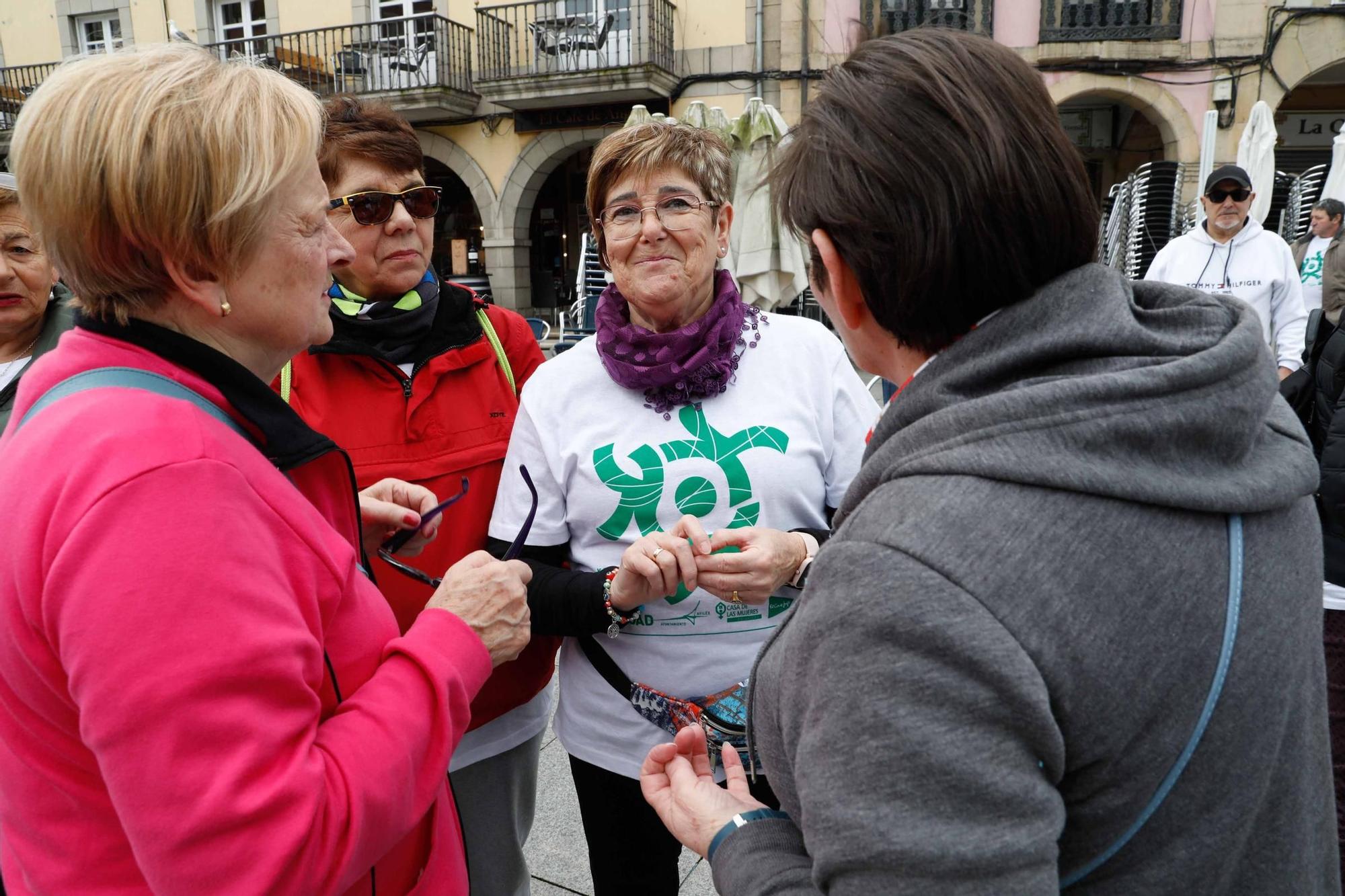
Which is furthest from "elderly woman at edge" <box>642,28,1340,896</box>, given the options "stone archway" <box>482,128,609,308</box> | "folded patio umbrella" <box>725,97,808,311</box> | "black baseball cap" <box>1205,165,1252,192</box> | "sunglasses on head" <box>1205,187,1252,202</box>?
"stone archway" <box>482,128,609,308</box>

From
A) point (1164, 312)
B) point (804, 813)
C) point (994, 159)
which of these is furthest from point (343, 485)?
point (1164, 312)

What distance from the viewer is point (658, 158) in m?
1.90

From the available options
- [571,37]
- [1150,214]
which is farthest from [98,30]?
[1150,214]

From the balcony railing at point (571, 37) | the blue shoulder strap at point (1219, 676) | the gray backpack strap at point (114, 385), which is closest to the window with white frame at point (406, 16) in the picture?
the balcony railing at point (571, 37)

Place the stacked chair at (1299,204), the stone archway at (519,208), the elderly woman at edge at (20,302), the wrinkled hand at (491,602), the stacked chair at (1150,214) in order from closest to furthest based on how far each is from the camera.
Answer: the wrinkled hand at (491,602) < the elderly woman at edge at (20,302) < the stacked chair at (1150,214) < the stacked chair at (1299,204) < the stone archway at (519,208)

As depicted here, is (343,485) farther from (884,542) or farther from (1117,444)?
(1117,444)

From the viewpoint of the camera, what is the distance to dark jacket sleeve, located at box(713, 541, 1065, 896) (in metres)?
0.71

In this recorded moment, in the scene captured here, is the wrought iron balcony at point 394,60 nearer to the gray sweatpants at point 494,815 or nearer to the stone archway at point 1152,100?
the stone archway at point 1152,100

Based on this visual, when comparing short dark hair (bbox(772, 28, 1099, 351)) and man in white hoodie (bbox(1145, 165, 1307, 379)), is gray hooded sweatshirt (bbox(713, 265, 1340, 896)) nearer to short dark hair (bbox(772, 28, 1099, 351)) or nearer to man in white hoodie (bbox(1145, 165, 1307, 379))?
short dark hair (bbox(772, 28, 1099, 351))

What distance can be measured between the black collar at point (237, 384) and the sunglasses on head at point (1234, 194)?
19.4ft

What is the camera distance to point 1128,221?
954 cm

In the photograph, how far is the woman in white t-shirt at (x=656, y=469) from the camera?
1763 millimetres

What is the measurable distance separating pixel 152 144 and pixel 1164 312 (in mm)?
1084

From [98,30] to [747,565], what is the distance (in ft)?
68.2
